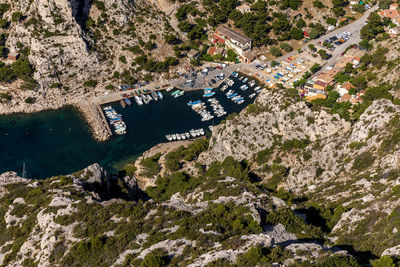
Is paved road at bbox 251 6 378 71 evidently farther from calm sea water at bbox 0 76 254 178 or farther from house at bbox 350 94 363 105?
calm sea water at bbox 0 76 254 178

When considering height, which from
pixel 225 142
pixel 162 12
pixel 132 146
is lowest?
pixel 132 146

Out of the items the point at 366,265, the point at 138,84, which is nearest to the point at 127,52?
the point at 138,84

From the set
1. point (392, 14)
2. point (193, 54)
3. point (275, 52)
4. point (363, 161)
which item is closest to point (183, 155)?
point (363, 161)

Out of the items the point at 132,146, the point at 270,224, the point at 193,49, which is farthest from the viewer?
the point at 193,49

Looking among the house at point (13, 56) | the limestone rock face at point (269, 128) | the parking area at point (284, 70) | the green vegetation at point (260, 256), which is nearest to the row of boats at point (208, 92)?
the parking area at point (284, 70)

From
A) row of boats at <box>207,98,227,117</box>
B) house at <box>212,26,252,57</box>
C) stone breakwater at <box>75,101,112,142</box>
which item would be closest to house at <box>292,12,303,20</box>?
house at <box>212,26,252,57</box>

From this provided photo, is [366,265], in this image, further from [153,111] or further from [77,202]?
[153,111]
